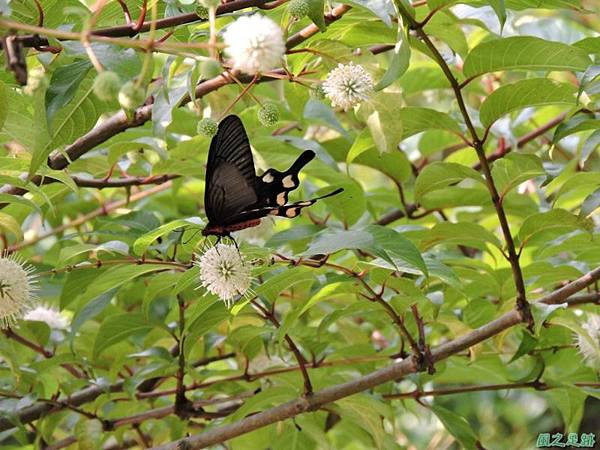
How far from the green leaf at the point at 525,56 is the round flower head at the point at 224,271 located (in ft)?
1.45

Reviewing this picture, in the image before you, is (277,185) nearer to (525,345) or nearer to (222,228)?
(222,228)

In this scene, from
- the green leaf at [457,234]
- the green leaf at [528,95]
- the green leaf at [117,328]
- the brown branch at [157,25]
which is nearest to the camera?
the brown branch at [157,25]

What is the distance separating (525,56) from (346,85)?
0.91 feet

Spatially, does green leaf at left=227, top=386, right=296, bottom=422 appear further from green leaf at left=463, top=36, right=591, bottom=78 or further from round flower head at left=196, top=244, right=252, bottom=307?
green leaf at left=463, top=36, right=591, bottom=78

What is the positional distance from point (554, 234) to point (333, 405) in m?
0.51

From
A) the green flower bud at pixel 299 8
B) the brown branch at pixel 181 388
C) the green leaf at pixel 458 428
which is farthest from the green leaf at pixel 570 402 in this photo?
the green flower bud at pixel 299 8

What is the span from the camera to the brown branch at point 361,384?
139 centimetres

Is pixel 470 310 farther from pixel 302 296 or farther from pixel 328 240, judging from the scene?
pixel 328 240

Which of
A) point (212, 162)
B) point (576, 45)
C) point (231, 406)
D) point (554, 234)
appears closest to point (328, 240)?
point (212, 162)

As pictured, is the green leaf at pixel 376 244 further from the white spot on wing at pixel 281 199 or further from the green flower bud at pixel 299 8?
the green flower bud at pixel 299 8

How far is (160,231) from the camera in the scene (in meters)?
1.24

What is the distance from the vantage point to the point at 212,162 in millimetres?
1248

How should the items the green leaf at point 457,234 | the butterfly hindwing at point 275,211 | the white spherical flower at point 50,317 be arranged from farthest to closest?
the white spherical flower at point 50,317 < the green leaf at point 457,234 < the butterfly hindwing at point 275,211

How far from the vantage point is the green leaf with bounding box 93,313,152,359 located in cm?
157
